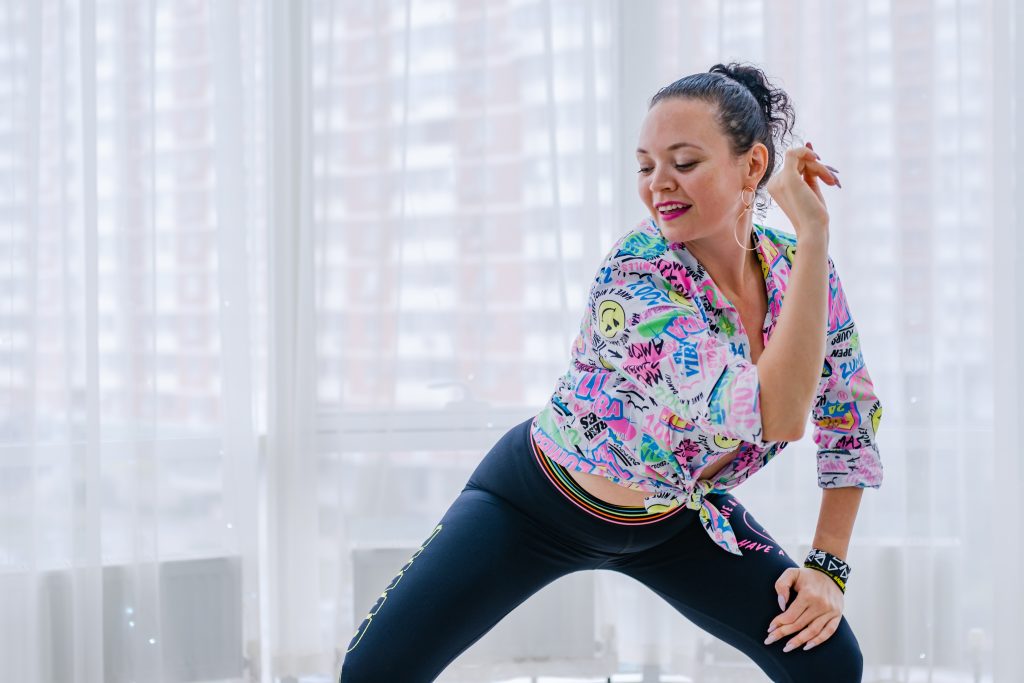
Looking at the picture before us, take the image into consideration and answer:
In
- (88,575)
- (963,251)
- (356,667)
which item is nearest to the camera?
(356,667)

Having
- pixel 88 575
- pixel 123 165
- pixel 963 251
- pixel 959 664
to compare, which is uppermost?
pixel 123 165

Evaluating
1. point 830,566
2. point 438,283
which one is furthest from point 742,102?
point 438,283

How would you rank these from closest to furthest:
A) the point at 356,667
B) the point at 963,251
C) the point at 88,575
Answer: the point at 356,667 → the point at 88,575 → the point at 963,251

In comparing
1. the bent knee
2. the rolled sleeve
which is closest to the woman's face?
the rolled sleeve

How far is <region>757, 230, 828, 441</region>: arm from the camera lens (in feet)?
3.70

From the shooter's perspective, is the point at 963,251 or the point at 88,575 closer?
the point at 88,575

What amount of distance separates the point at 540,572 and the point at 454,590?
5.7 inches

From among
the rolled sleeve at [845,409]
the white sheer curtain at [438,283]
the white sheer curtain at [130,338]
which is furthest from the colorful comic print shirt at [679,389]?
the white sheer curtain at [130,338]

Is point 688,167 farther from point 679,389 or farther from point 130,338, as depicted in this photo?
point 130,338

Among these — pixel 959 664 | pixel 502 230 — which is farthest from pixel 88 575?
pixel 959 664

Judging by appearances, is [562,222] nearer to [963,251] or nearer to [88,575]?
[963,251]

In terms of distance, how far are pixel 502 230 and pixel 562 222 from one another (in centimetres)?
14

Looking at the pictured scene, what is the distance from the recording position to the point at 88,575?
2.01 meters

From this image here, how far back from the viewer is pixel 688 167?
1293mm
